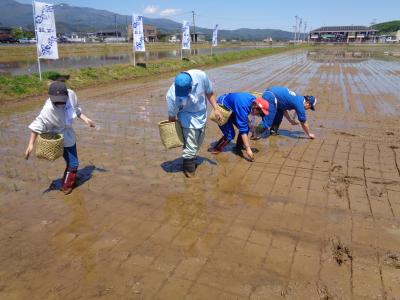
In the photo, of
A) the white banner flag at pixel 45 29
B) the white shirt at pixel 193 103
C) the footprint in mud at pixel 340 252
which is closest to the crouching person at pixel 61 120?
the white shirt at pixel 193 103

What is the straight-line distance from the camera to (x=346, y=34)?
9356cm

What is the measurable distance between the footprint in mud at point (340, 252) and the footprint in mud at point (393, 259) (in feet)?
0.95

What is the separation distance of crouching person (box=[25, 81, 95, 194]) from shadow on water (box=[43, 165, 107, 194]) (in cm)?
22

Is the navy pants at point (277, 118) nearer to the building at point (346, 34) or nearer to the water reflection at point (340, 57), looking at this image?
the water reflection at point (340, 57)

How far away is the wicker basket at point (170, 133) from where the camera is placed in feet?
13.7

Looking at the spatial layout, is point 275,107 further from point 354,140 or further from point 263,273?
point 263,273

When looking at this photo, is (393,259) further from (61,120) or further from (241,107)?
(61,120)

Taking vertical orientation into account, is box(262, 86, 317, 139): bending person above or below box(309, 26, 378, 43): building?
below

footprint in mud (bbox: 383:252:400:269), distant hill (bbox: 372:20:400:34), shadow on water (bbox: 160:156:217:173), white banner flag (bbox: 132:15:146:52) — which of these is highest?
distant hill (bbox: 372:20:400:34)

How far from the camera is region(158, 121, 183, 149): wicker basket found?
4.18 m

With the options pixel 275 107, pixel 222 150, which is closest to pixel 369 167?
pixel 275 107

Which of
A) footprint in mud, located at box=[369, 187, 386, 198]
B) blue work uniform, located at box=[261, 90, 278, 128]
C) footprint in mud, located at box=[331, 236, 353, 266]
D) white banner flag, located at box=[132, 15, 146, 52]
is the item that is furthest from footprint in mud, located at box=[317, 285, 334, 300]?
white banner flag, located at box=[132, 15, 146, 52]

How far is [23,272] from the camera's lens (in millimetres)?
2684

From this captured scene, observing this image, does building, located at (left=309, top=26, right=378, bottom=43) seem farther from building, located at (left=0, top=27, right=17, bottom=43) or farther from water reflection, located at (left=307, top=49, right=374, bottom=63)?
building, located at (left=0, top=27, right=17, bottom=43)
